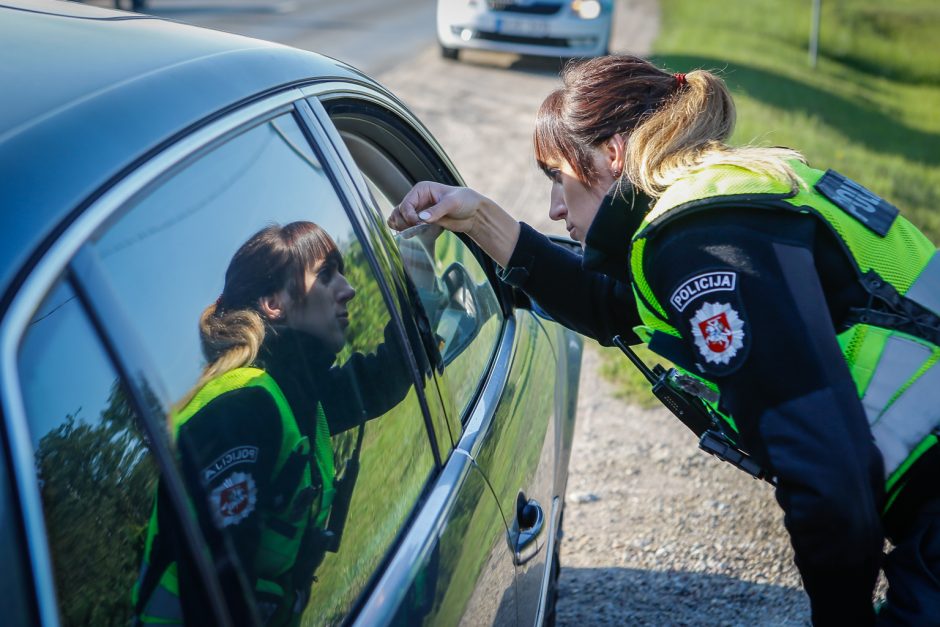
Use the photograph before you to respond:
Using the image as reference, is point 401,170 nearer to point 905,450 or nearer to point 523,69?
point 905,450

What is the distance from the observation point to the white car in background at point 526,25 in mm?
12547

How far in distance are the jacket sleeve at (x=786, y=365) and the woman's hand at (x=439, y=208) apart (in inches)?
24.6

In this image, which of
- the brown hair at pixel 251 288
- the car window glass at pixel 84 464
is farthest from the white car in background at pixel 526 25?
the car window glass at pixel 84 464

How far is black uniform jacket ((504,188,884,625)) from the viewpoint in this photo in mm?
1655

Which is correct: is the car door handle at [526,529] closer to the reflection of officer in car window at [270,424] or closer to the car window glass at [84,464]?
the reflection of officer in car window at [270,424]

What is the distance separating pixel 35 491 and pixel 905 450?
1449 mm

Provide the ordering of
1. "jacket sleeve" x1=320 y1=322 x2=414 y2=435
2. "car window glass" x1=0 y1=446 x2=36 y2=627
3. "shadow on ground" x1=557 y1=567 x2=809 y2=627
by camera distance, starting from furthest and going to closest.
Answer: "shadow on ground" x1=557 y1=567 x2=809 y2=627, "jacket sleeve" x1=320 y1=322 x2=414 y2=435, "car window glass" x1=0 y1=446 x2=36 y2=627

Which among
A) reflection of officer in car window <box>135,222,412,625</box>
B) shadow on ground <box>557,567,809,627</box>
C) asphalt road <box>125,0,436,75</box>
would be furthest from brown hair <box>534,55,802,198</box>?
asphalt road <box>125,0,436,75</box>

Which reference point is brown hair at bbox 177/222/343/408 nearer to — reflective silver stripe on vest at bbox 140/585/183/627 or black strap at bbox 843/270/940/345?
reflective silver stripe on vest at bbox 140/585/183/627

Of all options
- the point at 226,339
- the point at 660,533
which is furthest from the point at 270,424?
the point at 660,533

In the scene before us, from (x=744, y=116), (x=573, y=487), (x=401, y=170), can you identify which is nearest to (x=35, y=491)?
(x=401, y=170)

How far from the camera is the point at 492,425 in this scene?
200 centimetres

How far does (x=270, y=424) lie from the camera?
1.31 metres

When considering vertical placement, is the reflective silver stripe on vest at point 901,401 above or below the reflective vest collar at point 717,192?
below
